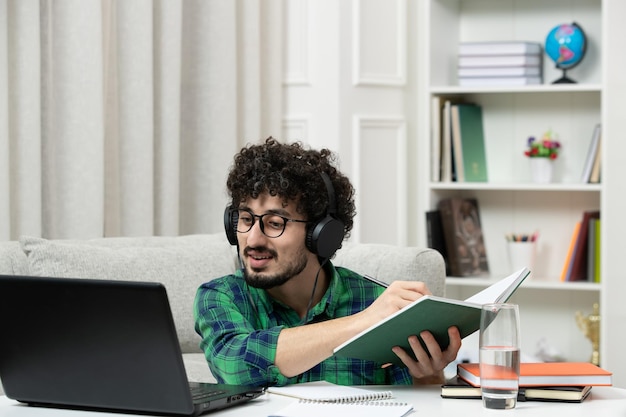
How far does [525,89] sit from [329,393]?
7.65ft

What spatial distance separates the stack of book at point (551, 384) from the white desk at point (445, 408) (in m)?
0.01

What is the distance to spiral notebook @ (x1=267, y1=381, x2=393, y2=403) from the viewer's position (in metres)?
1.43

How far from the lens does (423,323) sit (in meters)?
1.43

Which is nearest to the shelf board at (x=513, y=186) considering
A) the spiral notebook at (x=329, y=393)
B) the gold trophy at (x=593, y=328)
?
the gold trophy at (x=593, y=328)

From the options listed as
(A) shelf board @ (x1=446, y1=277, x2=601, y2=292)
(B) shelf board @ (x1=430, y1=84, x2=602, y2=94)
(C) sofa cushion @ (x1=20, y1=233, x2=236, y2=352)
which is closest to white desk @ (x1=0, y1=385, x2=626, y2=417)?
(C) sofa cushion @ (x1=20, y1=233, x2=236, y2=352)

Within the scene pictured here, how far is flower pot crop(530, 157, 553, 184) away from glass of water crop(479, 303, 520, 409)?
2357 mm

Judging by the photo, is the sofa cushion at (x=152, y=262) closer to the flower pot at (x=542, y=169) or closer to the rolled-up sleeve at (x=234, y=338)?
the rolled-up sleeve at (x=234, y=338)

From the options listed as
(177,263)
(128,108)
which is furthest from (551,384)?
(128,108)

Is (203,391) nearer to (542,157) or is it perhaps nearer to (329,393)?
(329,393)

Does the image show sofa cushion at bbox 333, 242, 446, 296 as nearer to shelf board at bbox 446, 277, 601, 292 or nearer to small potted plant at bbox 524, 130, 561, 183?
shelf board at bbox 446, 277, 601, 292

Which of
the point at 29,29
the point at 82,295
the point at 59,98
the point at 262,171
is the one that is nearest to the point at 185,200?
the point at 59,98

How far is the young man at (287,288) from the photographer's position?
5.11ft

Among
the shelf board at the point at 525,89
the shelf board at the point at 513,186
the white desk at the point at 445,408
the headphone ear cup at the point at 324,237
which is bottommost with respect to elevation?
the white desk at the point at 445,408

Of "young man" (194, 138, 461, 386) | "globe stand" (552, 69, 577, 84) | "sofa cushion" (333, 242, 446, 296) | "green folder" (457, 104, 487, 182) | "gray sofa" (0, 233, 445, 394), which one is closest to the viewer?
"young man" (194, 138, 461, 386)
